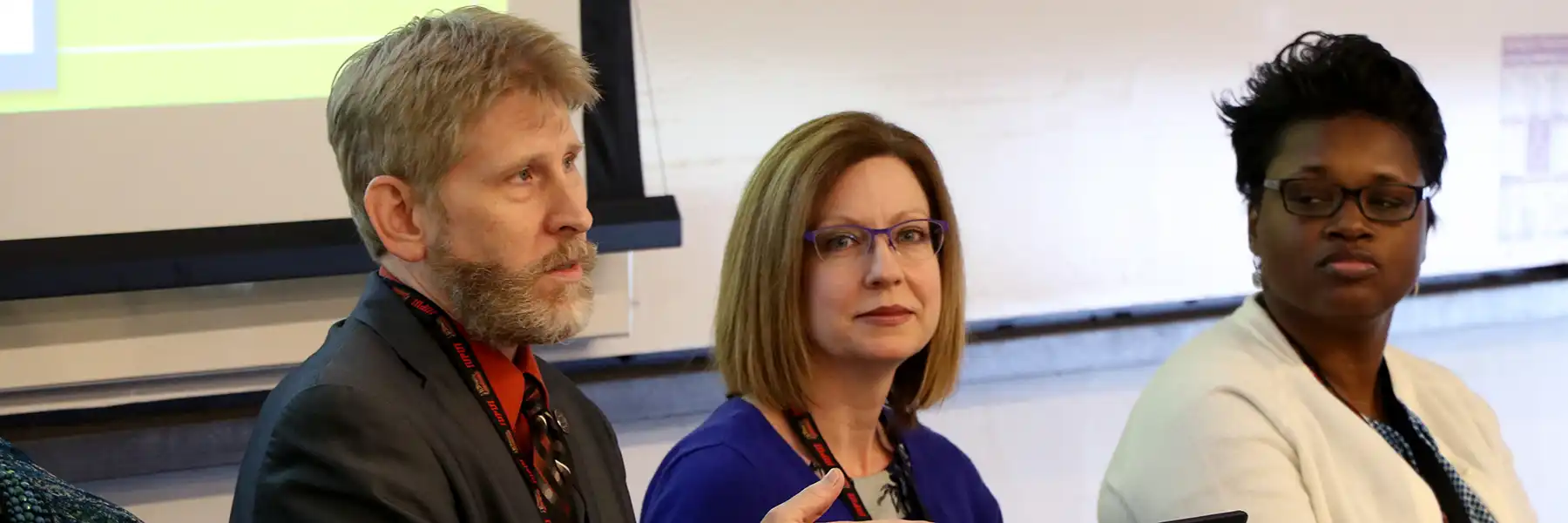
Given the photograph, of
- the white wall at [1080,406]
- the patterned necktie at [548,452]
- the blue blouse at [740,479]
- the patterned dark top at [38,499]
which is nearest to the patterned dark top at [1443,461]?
the blue blouse at [740,479]

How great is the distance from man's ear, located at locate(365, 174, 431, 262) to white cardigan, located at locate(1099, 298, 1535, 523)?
0.98m

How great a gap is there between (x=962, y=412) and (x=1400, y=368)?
3.04ft

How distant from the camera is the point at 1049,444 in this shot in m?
2.67

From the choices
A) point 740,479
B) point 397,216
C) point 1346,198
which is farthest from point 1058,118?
point 397,216

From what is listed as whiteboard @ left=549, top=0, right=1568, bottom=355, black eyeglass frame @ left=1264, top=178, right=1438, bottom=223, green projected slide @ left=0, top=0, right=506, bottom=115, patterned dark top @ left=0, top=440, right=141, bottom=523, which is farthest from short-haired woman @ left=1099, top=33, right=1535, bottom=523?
green projected slide @ left=0, top=0, right=506, bottom=115

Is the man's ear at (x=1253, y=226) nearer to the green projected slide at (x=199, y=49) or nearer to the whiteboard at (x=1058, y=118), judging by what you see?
the whiteboard at (x=1058, y=118)

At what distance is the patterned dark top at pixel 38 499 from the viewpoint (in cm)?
83

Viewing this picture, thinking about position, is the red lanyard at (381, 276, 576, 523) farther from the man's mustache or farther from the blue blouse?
the blue blouse

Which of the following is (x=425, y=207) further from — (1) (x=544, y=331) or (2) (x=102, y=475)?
(2) (x=102, y=475)

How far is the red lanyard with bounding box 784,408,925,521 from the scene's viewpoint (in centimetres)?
145

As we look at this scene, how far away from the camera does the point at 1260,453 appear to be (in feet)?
5.04

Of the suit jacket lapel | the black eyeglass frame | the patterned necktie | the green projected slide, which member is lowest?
the patterned necktie

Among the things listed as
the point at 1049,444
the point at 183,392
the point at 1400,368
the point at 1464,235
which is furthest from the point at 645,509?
the point at 1464,235

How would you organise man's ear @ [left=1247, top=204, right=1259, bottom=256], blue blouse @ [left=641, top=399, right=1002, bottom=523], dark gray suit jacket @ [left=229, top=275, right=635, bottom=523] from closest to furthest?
dark gray suit jacket @ [left=229, top=275, right=635, bottom=523] → blue blouse @ [left=641, top=399, right=1002, bottom=523] → man's ear @ [left=1247, top=204, right=1259, bottom=256]
